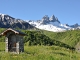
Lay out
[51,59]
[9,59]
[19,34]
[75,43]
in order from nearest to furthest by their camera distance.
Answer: [51,59], [9,59], [19,34], [75,43]

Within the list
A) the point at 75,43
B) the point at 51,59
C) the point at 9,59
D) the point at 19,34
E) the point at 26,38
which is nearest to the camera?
the point at 51,59

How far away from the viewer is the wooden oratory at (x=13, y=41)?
33.9 m

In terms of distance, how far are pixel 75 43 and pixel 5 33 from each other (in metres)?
165

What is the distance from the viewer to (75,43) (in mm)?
194500

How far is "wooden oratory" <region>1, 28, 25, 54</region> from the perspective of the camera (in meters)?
33.9

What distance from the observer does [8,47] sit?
35156 mm

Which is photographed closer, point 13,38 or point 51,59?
point 51,59

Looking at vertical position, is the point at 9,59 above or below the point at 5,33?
below

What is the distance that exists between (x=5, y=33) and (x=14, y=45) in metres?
2.51

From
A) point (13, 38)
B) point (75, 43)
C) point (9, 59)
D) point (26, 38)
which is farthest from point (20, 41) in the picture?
point (75, 43)

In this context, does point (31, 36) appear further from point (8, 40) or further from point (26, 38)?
point (8, 40)

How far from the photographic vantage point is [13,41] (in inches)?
1377

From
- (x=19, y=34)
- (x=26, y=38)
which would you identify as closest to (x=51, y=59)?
(x=19, y=34)

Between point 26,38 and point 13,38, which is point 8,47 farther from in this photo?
point 26,38
